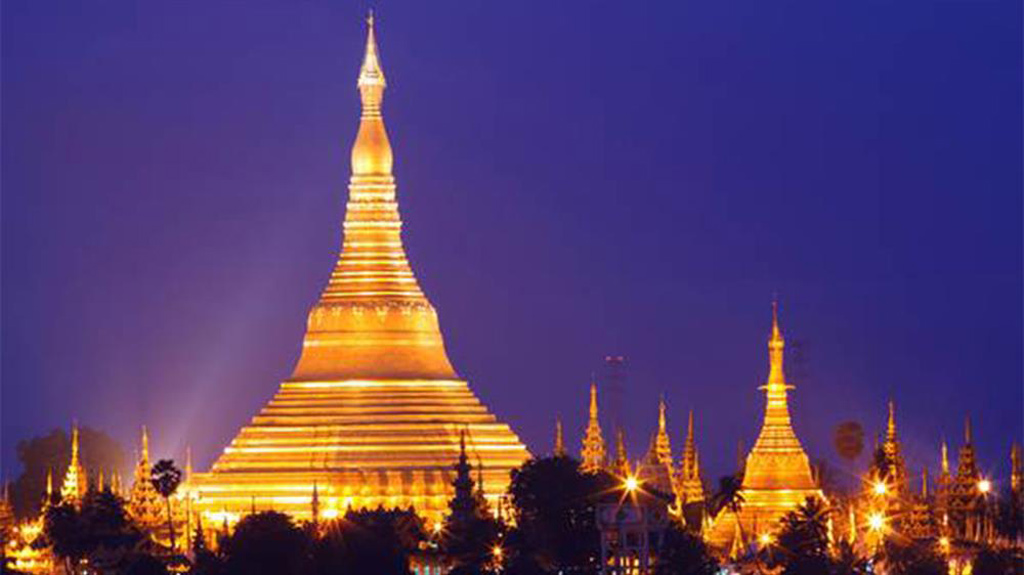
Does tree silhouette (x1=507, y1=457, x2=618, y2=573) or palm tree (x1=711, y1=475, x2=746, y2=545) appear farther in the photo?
palm tree (x1=711, y1=475, x2=746, y2=545)

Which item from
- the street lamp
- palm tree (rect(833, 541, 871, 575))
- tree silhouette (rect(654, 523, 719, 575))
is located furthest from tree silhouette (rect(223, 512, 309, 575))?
palm tree (rect(833, 541, 871, 575))

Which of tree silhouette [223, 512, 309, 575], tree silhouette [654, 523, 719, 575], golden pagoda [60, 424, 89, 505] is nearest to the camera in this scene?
tree silhouette [654, 523, 719, 575]

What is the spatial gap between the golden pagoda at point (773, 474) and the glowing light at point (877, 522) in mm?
1808

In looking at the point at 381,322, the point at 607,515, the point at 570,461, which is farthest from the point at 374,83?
the point at 607,515

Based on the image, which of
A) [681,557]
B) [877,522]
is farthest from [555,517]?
[877,522]

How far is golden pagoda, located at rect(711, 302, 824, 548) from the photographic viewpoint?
362 feet

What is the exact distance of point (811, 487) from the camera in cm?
11138

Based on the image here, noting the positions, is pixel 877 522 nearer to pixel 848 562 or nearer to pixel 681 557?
pixel 848 562

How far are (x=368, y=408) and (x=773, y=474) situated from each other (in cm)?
1482

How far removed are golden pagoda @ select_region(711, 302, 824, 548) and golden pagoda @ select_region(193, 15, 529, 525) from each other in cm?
822

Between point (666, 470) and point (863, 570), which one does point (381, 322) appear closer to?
point (666, 470)

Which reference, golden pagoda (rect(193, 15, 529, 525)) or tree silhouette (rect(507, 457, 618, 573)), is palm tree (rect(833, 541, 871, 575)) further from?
golden pagoda (rect(193, 15, 529, 525))

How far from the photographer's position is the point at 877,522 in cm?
10469

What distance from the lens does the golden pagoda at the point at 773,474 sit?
110m
